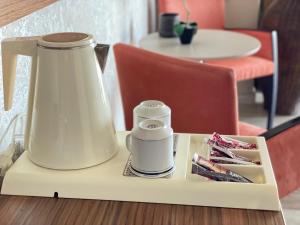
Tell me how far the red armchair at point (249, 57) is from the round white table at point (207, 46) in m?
0.17

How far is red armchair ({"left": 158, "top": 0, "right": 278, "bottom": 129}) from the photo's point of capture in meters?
2.48

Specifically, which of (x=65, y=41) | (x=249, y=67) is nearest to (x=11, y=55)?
(x=65, y=41)

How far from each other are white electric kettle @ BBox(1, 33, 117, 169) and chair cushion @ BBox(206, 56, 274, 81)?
5.74ft

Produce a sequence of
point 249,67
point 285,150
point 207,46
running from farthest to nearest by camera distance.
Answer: point 249,67
point 207,46
point 285,150

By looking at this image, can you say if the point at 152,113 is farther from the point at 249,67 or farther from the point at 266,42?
the point at 266,42

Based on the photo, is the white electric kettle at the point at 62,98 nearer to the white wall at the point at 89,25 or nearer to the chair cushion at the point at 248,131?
the white wall at the point at 89,25

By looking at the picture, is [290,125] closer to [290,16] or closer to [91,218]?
[91,218]

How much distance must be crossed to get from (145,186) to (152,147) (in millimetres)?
66

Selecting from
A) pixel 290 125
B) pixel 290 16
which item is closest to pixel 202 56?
pixel 290 125

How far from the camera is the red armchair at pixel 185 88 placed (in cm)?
124

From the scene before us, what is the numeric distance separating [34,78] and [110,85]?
1024 mm

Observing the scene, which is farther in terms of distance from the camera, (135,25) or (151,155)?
(135,25)

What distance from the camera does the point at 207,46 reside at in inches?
81.6

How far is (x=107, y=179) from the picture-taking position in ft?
2.39
